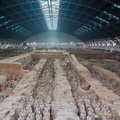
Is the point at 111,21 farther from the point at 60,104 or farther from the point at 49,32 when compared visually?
the point at 49,32

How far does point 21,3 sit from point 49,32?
102 ft

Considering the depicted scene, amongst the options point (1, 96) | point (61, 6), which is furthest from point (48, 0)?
point (1, 96)

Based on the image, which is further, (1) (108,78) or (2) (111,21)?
(2) (111,21)

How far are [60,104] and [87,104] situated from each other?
859mm

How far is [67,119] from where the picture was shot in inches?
112

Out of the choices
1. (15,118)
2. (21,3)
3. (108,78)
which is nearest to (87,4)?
(21,3)

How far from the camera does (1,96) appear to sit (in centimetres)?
505

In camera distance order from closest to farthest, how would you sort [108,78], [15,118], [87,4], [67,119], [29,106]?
1. [67,119]
2. [15,118]
3. [29,106]
4. [108,78]
5. [87,4]

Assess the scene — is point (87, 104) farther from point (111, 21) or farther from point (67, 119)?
point (111, 21)

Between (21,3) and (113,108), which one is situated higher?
(21,3)

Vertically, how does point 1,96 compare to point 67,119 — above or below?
below

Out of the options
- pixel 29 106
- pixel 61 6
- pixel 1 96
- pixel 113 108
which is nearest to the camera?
pixel 113 108

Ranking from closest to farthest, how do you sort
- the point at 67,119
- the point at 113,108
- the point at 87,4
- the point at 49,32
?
the point at 67,119 < the point at 113,108 < the point at 87,4 < the point at 49,32

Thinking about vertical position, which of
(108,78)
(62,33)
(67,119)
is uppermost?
(62,33)
